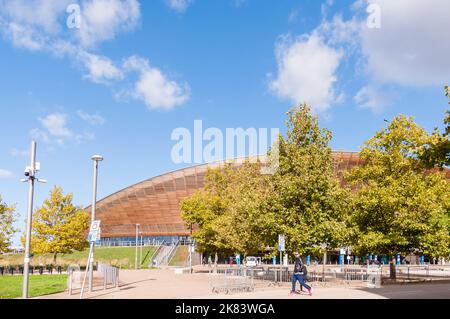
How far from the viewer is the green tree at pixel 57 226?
51031 millimetres

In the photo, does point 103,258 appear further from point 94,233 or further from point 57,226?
point 94,233

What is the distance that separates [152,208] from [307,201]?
65.5 metres

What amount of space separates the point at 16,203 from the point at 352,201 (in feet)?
125

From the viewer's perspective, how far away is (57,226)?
170 feet

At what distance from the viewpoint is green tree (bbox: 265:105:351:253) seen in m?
27.7

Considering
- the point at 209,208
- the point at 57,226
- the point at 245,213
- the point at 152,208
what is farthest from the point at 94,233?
the point at 152,208

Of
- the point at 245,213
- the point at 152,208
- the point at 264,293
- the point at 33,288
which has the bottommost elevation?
the point at 33,288

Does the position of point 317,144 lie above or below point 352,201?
above

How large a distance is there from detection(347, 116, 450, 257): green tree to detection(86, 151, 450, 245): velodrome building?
55427 mm

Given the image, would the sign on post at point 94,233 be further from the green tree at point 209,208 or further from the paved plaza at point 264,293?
the green tree at point 209,208

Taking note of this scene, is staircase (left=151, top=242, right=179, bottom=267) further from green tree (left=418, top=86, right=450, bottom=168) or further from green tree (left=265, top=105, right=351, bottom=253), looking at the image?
green tree (left=418, top=86, right=450, bottom=168)
